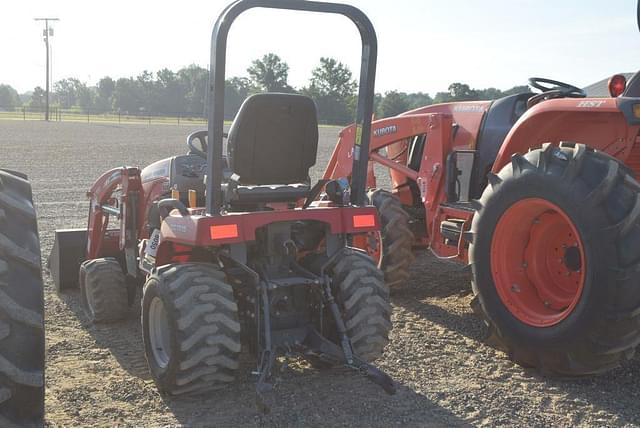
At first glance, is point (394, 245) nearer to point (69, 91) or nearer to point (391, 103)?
point (391, 103)

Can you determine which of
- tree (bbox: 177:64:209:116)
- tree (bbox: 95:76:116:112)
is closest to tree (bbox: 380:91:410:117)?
tree (bbox: 177:64:209:116)

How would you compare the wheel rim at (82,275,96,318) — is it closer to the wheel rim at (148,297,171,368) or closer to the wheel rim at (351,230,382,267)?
the wheel rim at (148,297,171,368)

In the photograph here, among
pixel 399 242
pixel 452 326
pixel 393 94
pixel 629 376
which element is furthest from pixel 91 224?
pixel 393 94

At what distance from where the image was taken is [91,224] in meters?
6.13

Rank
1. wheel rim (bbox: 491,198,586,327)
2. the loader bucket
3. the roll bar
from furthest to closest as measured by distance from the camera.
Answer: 1. the loader bucket
2. wheel rim (bbox: 491,198,586,327)
3. the roll bar

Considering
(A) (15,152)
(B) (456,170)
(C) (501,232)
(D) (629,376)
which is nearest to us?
(D) (629,376)

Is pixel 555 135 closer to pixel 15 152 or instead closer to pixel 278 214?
pixel 278 214

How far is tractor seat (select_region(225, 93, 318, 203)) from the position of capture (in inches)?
161

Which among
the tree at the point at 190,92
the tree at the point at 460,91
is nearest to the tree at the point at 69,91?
the tree at the point at 190,92

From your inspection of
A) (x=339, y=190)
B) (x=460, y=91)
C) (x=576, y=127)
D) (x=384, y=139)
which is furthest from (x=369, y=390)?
(x=460, y=91)

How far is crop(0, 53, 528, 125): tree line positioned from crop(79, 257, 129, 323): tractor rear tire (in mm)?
1593

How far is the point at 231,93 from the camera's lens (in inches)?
215

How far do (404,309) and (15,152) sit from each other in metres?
18.6

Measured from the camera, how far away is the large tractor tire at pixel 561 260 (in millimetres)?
3945
